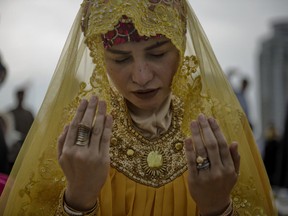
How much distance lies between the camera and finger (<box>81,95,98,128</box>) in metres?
1.75

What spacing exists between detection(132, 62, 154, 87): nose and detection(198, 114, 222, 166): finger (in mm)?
316

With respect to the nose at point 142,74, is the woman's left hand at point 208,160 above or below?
below

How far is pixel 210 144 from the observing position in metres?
1.75

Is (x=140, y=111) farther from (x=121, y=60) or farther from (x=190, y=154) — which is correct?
(x=190, y=154)

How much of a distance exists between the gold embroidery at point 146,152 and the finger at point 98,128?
0.37 m

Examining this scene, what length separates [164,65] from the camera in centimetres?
205

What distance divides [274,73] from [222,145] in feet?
122

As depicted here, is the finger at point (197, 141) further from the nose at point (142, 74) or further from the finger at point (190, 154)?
the nose at point (142, 74)

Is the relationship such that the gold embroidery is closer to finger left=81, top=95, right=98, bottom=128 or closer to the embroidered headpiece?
the embroidered headpiece

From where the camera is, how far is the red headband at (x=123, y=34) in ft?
6.68

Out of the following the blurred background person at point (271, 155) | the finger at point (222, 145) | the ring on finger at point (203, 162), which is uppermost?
the finger at point (222, 145)

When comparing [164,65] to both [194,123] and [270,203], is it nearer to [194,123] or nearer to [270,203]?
[194,123]

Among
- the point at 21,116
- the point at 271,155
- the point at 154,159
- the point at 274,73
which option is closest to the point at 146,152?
the point at 154,159

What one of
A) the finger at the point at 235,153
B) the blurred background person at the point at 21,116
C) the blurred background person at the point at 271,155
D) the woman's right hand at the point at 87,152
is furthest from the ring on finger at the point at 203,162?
the blurred background person at the point at 271,155
